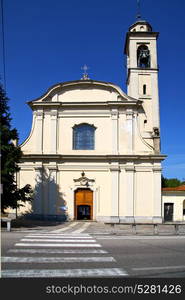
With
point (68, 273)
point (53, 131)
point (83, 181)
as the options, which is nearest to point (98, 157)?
point (83, 181)

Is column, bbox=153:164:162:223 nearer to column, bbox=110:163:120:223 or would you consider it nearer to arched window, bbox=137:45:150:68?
column, bbox=110:163:120:223

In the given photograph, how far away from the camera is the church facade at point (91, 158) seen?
26.3 metres

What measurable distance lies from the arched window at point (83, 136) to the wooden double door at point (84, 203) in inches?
148

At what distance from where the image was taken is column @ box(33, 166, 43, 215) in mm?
26422

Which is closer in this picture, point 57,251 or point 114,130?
point 57,251

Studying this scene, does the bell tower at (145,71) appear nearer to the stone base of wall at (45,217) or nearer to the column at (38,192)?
the column at (38,192)

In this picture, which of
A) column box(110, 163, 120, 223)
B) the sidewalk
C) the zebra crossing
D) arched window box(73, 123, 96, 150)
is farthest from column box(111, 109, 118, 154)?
Answer: the zebra crossing

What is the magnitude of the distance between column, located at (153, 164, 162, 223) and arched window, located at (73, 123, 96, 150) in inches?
A: 230

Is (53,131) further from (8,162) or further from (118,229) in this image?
(118,229)

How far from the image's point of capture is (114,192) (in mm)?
26219

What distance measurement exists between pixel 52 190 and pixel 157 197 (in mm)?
8568

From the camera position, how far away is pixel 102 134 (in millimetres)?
27609

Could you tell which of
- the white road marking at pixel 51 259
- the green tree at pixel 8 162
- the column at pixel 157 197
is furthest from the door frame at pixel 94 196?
the white road marking at pixel 51 259

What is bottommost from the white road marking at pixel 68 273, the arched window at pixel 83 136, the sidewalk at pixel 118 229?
the sidewalk at pixel 118 229
